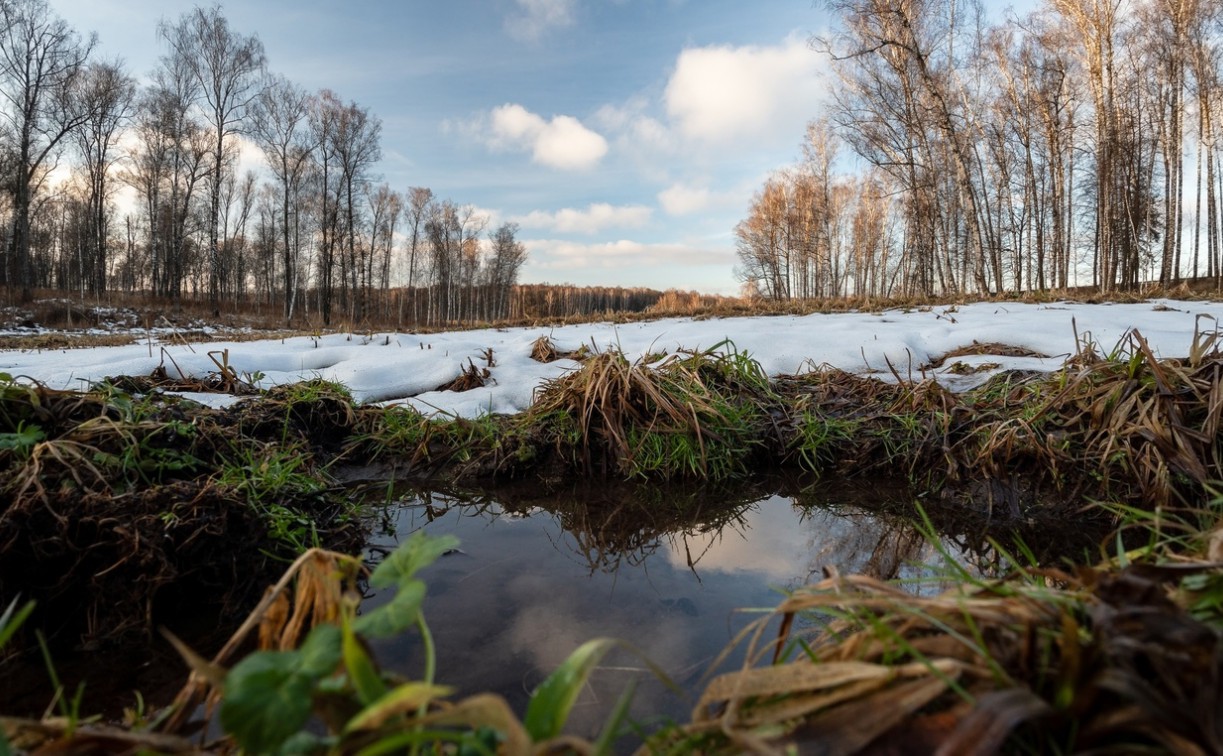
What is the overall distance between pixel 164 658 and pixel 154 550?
0.25 metres

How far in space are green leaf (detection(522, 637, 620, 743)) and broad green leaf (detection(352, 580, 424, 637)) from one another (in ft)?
0.46

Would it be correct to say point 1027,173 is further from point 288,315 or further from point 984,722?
point 288,315

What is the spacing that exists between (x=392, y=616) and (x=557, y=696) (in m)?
0.18

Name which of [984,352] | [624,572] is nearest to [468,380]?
[624,572]

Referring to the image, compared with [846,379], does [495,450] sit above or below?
below

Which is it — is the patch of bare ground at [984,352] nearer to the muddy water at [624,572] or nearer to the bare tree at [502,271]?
the muddy water at [624,572]

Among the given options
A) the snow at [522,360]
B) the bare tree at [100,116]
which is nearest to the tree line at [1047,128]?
the snow at [522,360]

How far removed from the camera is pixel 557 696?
495 mm

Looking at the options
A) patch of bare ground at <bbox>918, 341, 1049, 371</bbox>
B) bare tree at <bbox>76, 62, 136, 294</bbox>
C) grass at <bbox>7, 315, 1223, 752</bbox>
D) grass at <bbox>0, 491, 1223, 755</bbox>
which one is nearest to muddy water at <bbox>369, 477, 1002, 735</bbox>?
grass at <bbox>7, 315, 1223, 752</bbox>

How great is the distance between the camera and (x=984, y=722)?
0.42 metres

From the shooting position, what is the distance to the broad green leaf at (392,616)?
48 cm

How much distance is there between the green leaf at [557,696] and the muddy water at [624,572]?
0.21 meters

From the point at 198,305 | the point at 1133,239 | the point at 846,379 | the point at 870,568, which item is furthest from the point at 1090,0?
the point at 198,305

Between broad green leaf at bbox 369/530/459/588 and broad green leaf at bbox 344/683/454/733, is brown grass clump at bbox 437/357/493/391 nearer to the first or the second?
broad green leaf at bbox 369/530/459/588
